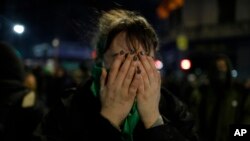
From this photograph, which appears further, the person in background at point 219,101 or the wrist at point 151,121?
the person in background at point 219,101

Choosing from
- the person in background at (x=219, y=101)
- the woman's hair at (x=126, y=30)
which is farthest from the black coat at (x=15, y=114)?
the person in background at (x=219, y=101)

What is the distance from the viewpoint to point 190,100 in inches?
231

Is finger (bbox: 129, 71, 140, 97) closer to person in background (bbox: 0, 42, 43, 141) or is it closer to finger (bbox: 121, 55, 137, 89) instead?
finger (bbox: 121, 55, 137, 89)

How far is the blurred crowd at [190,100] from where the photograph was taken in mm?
3049

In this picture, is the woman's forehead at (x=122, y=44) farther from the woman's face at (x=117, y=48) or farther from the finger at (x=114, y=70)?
the finger at (x=114, y=70)

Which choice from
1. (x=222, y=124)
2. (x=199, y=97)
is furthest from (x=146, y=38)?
(x=199, y=97)

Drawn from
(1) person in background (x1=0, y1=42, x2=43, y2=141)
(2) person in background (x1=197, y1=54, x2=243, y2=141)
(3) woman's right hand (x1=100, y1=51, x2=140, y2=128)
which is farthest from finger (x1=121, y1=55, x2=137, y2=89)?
(2) person in background (x1=197, y1=54, x2=243, y2=141)

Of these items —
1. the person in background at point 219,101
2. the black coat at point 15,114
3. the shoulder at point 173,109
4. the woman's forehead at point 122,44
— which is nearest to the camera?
the woman's forehead at point 122,44

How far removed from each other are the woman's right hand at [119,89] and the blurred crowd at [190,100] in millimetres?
383

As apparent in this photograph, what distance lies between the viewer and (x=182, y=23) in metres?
32.1

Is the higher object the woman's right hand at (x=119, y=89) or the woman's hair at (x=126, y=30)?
the woman's hair at (x=126, y=30)

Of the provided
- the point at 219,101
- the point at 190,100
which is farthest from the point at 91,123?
the point at 190,100

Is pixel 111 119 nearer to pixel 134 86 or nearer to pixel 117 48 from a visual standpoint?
pixel 134 86

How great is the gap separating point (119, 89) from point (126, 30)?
379mm
